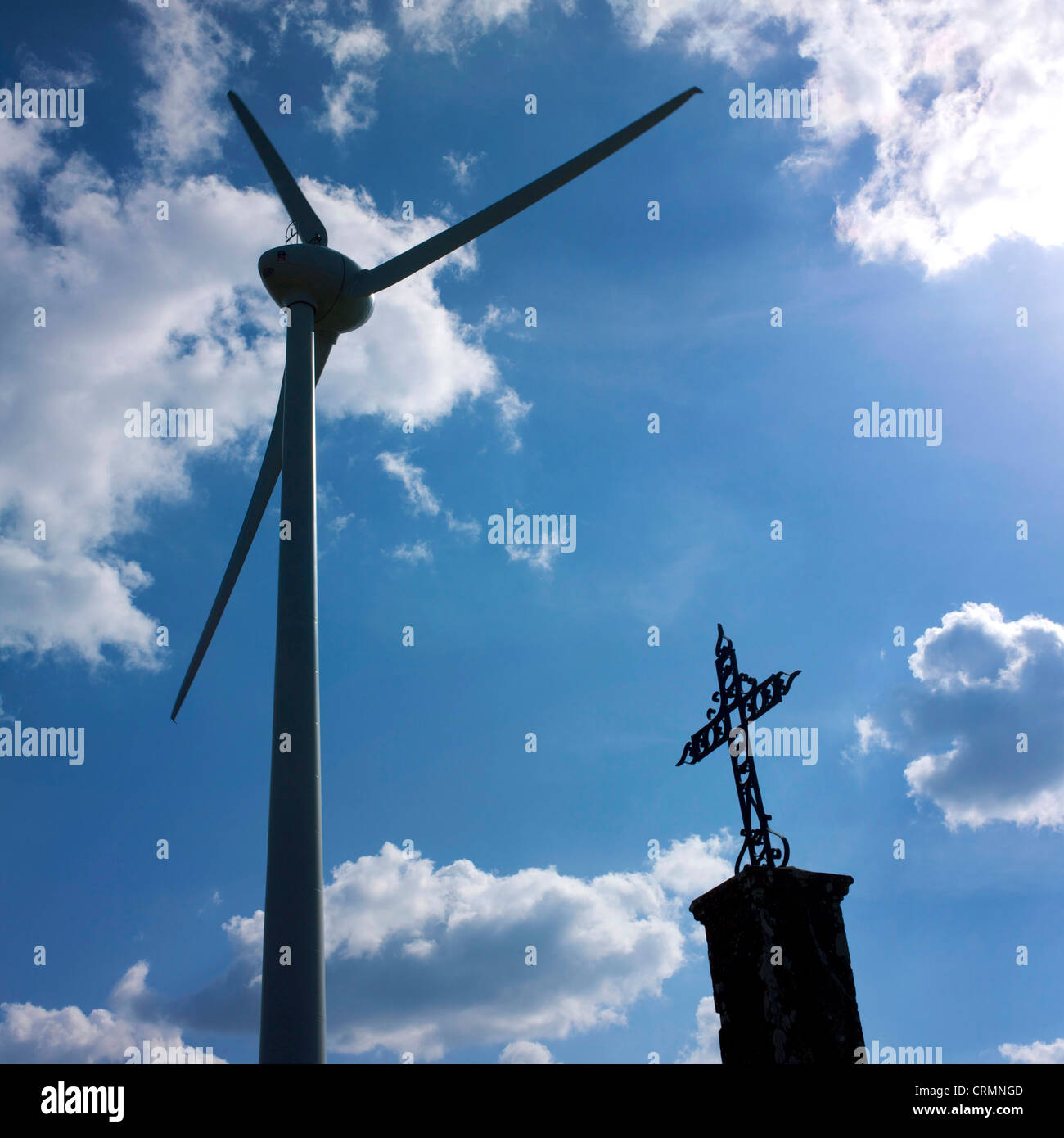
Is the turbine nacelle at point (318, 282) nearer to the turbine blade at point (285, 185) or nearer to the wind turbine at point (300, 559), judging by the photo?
the wind turbine at point (300, 559)

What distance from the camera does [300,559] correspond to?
1596cm

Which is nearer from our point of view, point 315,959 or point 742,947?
point 742,947

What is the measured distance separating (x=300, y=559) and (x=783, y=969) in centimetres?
1032

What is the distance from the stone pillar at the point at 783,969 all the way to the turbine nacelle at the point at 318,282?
16.8m

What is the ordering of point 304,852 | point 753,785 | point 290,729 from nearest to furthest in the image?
point 753,785 < point 304,852 < point 290,729

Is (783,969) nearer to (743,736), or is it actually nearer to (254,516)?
(743,736)

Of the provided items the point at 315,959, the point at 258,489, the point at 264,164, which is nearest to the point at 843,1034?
the point at 315,959

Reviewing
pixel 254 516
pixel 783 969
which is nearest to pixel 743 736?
pixel 783 969

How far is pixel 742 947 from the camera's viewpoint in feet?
31.7

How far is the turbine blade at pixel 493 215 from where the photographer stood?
21.9 m
